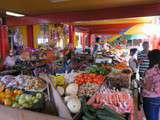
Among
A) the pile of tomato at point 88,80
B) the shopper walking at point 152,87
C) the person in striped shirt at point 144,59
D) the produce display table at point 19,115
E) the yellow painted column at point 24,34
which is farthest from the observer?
the yellow painted column at point 24,34

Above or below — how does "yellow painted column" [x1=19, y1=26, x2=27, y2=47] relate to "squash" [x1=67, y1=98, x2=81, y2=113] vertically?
above

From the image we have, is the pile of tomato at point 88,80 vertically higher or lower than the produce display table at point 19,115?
higher

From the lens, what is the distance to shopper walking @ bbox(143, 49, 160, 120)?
9.09ft

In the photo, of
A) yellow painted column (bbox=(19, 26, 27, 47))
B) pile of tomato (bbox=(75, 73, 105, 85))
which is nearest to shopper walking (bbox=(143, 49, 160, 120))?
pile of tomato (bbox=(75, 73, 105, 85))

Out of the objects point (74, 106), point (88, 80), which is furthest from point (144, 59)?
point (74, 106)

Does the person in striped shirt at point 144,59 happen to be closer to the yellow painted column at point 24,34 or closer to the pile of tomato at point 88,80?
the pile of tomato at point 88,80

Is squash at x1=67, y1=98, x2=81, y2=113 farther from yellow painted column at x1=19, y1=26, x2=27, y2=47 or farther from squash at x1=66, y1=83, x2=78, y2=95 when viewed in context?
yellow painted column at x1=19, y1=26, x2=27, y2=47

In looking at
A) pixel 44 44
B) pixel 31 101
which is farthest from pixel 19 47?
pixel 31 101

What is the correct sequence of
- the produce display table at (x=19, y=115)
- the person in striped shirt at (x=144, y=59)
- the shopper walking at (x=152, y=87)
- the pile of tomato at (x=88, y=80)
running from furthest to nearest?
the person in striped shirt at (x=144, y=59) < the pile of tomato at (x=88, y=80) < the shopper walking at (x=152, y=87) < the produce display table at (x=19, y=115)

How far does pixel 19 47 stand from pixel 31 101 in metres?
6.97

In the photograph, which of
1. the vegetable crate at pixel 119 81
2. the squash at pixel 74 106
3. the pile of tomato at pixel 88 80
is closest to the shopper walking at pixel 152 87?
the vegetable crate at pixel 119 81

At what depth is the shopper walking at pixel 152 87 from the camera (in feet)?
9.09

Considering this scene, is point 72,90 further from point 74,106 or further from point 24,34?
point 24,34

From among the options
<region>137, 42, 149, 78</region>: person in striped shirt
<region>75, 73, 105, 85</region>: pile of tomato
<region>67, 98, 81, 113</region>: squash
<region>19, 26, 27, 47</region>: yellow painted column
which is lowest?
<region>67, 98, 81, 113</region>: squash
